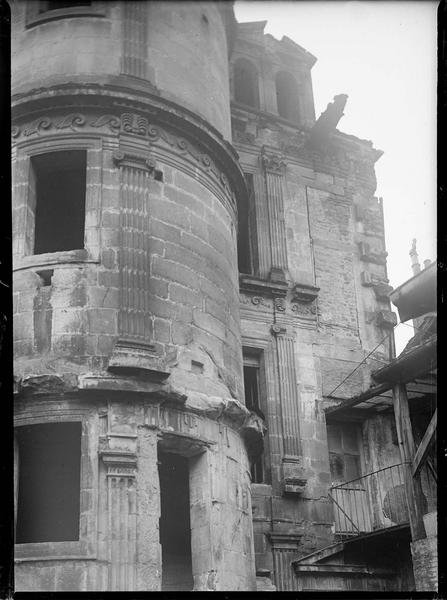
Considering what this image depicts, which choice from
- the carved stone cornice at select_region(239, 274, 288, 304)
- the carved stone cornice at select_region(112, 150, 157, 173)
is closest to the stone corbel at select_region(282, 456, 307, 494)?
the carved stone cornice at select_region(239, 274, 288, 304)

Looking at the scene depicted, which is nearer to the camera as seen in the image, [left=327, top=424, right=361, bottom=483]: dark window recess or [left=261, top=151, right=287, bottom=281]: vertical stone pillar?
[left=327, top=424, right=361, bottom=483]: dark window recess

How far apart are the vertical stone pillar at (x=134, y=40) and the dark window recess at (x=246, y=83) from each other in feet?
21.9

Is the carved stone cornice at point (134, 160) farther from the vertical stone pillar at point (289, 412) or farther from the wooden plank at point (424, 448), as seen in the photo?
the vertical stone pillar at point (289, 412)

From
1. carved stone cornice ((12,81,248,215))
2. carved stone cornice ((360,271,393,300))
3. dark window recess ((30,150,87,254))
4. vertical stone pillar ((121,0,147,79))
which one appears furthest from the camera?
carved stone cornice ((360,271,393,300))

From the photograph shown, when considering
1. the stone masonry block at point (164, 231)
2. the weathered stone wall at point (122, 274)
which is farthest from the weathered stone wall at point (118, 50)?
the stone masonry block at point (164, 231)

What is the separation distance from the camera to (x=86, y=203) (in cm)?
1237

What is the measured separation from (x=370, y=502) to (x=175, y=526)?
16.4ft

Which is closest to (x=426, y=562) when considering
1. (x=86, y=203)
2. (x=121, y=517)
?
(x=121, y=517)

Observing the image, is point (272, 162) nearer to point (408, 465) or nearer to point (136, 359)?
point (408, 465)

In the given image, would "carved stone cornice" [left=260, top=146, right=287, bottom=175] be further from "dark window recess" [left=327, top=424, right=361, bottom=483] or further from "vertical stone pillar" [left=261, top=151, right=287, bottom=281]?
"dark window recess" [left=327, top=424, right=361, bottom=483]

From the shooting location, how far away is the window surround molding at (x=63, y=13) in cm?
1373

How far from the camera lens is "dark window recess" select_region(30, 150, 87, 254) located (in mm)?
12875

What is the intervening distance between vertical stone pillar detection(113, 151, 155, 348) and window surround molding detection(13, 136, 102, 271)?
36 centimetres

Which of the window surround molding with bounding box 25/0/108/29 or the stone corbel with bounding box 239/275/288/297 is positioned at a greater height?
the window surround molding with bounding box 25/0/108/29
